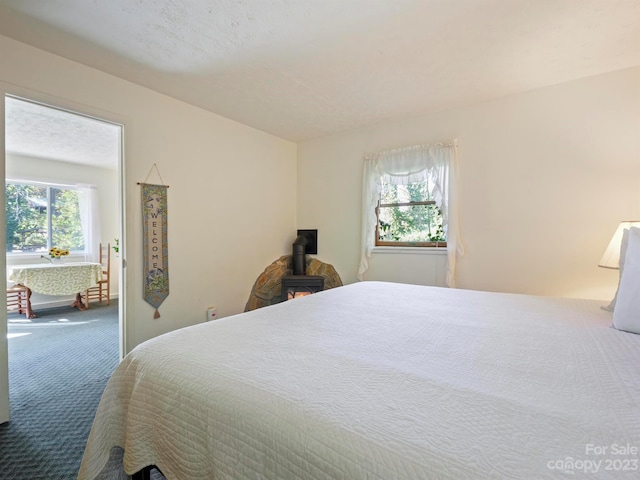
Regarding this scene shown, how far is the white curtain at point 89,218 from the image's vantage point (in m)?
5.53

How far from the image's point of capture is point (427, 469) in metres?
0.54

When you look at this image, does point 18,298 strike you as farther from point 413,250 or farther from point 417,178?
point 417,178

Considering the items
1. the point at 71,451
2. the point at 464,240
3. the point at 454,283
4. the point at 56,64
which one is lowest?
the point at 71,451

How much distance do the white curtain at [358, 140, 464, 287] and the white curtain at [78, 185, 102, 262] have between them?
524cm

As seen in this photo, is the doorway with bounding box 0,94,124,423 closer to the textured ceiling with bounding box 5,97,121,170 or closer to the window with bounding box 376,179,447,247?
the textured ceiling with bounding box 5,97,121,170

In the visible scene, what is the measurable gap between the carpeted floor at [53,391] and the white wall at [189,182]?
20.7 inches

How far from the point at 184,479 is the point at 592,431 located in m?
1.03

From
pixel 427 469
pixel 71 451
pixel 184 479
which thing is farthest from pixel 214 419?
pixel 71 451

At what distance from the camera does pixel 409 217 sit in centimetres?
344

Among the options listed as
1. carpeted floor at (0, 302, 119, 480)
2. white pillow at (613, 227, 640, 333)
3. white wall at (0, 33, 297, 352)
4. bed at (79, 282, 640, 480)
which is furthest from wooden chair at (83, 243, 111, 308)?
white pillow at (613, 227, 640, 333)

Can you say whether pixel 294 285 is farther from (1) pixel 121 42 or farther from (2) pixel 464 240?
(1) pixel 121 42

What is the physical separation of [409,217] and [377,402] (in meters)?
2.94

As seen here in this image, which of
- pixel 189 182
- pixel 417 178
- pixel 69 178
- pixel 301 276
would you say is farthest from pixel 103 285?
pixel 417 178

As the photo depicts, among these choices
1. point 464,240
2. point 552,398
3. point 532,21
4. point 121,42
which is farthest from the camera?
point 464,240
